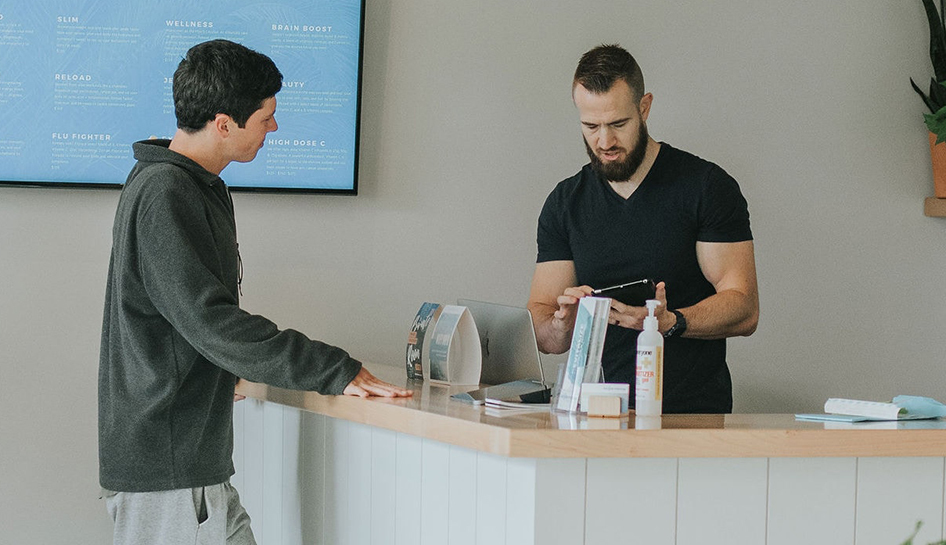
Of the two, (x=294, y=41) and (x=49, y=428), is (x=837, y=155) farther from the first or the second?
(x=49, y=428)

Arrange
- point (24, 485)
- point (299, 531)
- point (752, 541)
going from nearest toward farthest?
point (752, 541), point (299, 531), point (24, 485)

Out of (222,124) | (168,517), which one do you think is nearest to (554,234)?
(222,124)

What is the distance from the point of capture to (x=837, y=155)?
352cm

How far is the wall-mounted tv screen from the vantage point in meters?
2.85

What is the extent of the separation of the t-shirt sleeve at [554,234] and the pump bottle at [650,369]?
920 millimetres

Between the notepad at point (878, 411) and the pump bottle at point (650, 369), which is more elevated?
the pump bottle at point (650, 369)

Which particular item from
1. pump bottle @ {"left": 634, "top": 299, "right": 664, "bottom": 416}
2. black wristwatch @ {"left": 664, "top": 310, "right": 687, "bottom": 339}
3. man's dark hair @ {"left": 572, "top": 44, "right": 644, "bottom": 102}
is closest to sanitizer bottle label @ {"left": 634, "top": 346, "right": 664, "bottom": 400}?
pump bottle @ {"left": 634, "top": 299, "right": 664, "bottom": 416}

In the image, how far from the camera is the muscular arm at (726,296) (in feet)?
7.97

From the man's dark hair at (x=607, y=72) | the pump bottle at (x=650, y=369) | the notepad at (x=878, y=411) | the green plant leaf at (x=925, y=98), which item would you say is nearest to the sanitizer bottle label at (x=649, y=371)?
the pump bottle at (x=650, y=369)

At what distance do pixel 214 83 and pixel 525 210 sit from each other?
143cm

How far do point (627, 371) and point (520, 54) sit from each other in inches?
44.5

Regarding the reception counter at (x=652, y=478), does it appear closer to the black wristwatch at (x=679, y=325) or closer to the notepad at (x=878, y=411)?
Answer: the notepad at (x=878, y=411)

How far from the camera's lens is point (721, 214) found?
254cm

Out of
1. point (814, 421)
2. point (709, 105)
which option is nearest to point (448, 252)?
point (709, 105)
